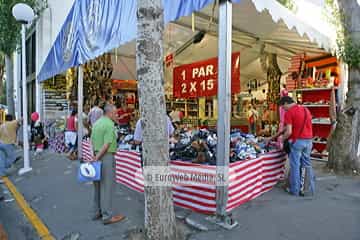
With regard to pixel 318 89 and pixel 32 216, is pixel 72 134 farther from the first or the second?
pixel 318 89

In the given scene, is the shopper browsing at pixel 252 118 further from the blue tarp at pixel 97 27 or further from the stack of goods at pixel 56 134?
the stack of goods at pixel 56 134

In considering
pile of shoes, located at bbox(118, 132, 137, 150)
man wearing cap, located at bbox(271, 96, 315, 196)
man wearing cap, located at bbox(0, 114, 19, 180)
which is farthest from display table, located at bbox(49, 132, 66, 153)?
man wearing cap, located at bbox(271, 96, 315, 196)

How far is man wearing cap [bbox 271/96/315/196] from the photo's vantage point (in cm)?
493

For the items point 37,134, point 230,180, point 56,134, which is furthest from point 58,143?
point 230,180

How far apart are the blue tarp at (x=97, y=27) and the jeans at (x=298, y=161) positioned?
114 inches

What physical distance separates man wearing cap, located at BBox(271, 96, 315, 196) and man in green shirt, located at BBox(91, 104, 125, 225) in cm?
304

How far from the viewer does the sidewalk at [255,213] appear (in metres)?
3.61

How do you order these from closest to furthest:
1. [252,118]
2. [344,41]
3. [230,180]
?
[230,180] < [344,41] < [252,118]

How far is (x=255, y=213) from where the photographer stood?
4.22 meters

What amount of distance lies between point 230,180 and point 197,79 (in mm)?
3311

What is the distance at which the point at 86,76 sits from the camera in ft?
37.2

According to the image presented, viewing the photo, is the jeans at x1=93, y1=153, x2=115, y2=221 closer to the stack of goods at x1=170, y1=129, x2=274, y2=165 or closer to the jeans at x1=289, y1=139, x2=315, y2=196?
the stack of goods at x1=170, y1=129, x2=274, y2=165

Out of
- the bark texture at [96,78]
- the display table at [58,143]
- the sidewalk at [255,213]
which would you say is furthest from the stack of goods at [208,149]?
the bark texture at [96,78]

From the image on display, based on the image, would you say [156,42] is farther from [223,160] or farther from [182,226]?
[182,226]
